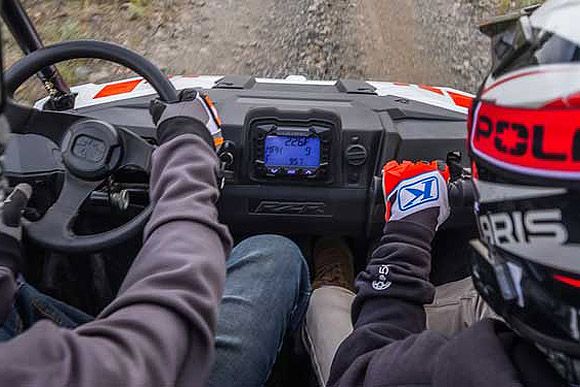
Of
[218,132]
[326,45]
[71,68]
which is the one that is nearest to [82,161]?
[218,132]

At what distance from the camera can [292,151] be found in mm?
2104

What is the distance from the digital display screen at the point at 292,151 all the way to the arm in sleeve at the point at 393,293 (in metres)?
0.36

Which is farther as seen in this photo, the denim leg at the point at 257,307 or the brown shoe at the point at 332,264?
the brown shoe at the point at 332,264

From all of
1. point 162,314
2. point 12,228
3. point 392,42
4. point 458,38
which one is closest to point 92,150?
point 12,228

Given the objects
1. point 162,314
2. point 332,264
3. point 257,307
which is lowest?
point 332,264

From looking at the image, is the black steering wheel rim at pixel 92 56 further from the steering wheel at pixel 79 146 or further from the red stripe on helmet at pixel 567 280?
the red stripe on helmet at pixel 567 280

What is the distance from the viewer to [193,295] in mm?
1297

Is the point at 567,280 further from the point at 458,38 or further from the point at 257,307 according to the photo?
the point at 458,38

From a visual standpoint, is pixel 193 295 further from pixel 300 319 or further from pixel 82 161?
pixel 300 319

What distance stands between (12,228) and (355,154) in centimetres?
90

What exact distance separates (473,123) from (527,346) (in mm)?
340

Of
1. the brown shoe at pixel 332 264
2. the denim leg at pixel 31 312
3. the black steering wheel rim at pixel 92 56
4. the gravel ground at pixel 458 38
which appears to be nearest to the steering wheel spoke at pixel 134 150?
the black steering wheel rim at pixel 92 56

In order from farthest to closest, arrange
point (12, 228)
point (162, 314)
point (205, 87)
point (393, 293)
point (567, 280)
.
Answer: point (205, 87), point (393, 293), point (12, 228), point (162, 314), point (567, 280)

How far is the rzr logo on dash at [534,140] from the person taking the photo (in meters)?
1.07
